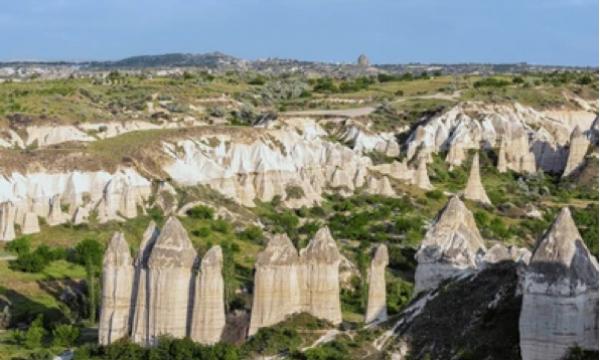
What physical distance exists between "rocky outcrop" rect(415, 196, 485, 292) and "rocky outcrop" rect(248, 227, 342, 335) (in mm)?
2622

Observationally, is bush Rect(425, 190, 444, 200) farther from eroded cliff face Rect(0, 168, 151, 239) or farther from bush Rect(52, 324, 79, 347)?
bush Rect(52, 324, 79, 347)

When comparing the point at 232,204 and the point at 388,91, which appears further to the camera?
the point at 388,91

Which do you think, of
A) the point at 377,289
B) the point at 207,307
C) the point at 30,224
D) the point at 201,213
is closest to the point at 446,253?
the point at 377,289

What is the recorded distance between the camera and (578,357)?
2655 centimetres

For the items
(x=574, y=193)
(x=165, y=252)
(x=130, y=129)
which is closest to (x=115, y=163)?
(x=130, y=129)

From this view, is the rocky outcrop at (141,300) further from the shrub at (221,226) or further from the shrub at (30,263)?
the shrub at (221,226)

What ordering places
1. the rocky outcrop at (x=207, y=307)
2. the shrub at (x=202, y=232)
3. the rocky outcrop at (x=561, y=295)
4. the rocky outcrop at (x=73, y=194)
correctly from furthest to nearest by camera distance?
the shrub at (x=202, y=232) < the rocky outcrop at (x=73, y=194) < the rocky outcrop at (x=207, y=307) < the rocky outcrop at (x=561, y=295)

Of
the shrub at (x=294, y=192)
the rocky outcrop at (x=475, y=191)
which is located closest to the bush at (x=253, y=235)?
the shrub at (x=294, y=192)

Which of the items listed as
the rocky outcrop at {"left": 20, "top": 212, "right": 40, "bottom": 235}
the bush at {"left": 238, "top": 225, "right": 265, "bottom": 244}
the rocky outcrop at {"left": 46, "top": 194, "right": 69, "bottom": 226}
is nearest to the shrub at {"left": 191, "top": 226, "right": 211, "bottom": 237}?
the bush at {"left": 238, "top": 225, "right": 265, "bottom": 244}

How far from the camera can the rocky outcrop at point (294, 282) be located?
3353 cm

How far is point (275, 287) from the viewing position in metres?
33.6

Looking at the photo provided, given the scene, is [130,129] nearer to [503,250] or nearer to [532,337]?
[503,250]

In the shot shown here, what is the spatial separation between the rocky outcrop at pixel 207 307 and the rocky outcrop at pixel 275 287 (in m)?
0.95

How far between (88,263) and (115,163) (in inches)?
552
